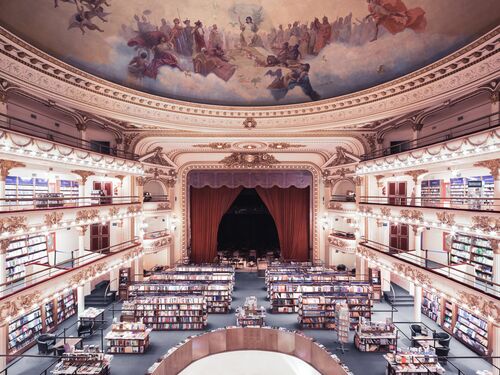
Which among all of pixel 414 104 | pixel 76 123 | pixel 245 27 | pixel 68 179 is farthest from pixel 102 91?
pixel 414 104

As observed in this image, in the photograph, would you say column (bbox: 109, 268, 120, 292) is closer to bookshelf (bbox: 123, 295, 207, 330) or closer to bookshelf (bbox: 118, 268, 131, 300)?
bookshelf (bbox: 118, 268, 131, 300)

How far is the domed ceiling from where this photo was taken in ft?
26.8

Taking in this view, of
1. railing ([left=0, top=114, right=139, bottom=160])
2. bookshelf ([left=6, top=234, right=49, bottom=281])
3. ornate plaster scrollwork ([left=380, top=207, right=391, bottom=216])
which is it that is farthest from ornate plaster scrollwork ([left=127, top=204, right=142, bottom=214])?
ornate plaster scrollwork ([left=380, top=207, right=391, bottom=216])

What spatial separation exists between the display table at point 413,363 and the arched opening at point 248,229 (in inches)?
483

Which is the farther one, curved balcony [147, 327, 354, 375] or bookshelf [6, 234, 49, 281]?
bookshelf [6, 234, 49, 281]

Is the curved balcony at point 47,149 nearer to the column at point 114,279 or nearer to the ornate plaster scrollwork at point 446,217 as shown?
the column at point 114,279

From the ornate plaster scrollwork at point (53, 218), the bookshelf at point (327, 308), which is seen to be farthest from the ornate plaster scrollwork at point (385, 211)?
the ornate plaster scrollwork at point (53, 218)

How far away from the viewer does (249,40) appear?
34.2 ft

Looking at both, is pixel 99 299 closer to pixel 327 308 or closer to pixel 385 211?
pixel 327 308

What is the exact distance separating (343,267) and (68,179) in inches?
578

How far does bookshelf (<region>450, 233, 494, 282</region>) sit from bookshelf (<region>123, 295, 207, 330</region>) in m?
9.52

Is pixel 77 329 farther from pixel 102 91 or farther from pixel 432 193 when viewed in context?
pixel 432 193

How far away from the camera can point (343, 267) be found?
15953mm

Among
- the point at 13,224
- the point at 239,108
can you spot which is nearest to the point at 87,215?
the point at 13,224
